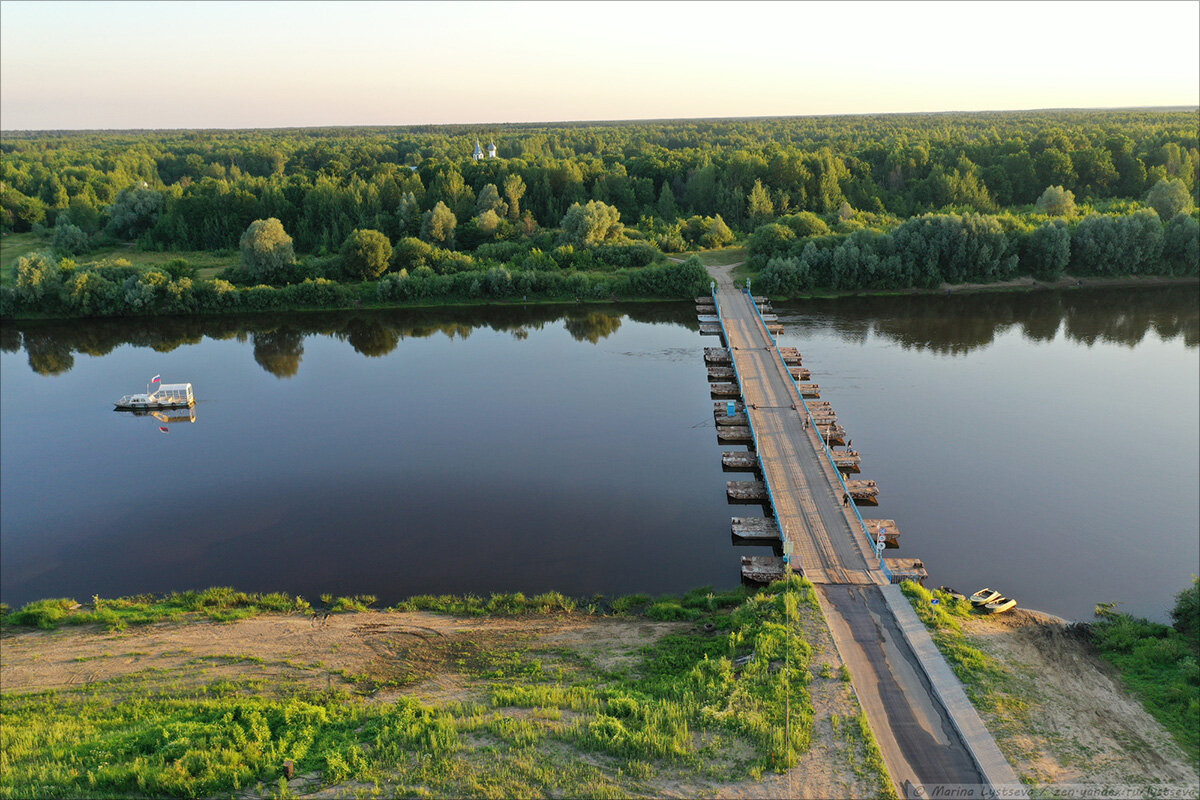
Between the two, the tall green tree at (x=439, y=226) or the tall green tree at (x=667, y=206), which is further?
the tall green tree at (x=667, y=206)

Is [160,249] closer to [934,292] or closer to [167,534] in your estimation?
[167,534]

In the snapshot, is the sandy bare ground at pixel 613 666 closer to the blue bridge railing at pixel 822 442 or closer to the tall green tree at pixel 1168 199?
the blue bridge railing at pixel 822 442

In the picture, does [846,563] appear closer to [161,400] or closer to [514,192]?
[161,400]

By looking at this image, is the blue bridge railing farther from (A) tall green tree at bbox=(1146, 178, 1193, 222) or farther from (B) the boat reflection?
(A) tall green tree at bbox=(1146, 178, 1193, 222)

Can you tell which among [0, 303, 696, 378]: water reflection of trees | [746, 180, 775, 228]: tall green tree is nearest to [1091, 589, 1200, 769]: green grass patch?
[0, 303, 696, 378]: water reflection of trees

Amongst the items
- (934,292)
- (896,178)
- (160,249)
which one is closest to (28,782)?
(934,292)

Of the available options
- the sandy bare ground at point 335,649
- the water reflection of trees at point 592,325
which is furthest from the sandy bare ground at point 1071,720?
the water reflection of trees at point 592,325

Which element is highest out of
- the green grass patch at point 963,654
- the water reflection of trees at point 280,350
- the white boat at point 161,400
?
the water reflection of trees at point 280,350
